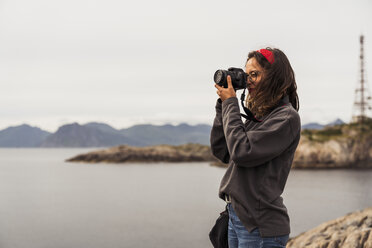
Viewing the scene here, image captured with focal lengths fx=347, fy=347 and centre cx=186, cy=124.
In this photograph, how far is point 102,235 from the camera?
17438 millimetres

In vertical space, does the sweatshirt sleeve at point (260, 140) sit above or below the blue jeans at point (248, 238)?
above

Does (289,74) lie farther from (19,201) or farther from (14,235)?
(19,201)

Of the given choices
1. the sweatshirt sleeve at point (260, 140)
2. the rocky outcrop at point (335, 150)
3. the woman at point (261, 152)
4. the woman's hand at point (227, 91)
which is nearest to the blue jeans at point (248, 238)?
the woman at point (261, 152)

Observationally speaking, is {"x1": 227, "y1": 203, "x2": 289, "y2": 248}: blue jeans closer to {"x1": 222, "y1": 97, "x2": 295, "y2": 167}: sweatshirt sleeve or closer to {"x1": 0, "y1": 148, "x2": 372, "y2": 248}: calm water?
{"x1": 222, "y1": 97, "x2": 295, "y2": 167}: sweatshirt sleeve

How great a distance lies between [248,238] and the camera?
2.06 meters

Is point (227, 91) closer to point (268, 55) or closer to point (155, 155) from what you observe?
point (268, 55)

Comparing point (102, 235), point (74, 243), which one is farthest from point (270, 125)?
point (102, 235)

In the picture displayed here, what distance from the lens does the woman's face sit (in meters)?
2.22

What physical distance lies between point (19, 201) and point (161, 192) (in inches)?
544

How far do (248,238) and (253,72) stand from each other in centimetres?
103

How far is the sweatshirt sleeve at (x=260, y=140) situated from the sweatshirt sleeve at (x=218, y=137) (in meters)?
0.25

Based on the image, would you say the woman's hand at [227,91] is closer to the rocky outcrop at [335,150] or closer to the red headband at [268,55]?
the red headband at [268,55]

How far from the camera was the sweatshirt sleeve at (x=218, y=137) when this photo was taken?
235 cm

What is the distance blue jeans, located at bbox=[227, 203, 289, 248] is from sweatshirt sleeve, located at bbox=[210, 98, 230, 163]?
14.6 inches
